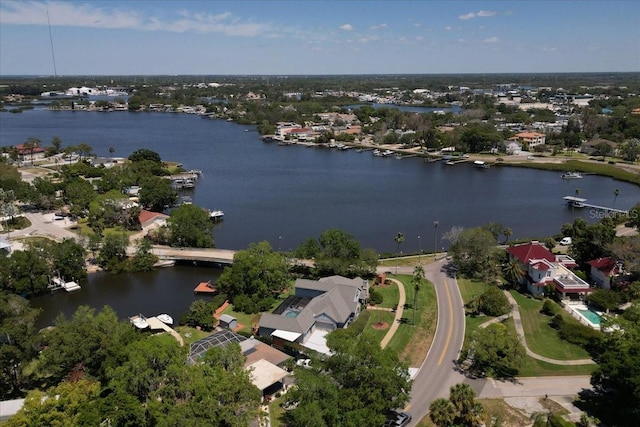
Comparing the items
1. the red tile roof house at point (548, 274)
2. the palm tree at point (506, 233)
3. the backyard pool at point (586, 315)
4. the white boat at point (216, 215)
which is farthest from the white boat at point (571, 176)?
the white boat at point (216, 215)

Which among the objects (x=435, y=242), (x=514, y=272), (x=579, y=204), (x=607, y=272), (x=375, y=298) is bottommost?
(x=435, y=242)

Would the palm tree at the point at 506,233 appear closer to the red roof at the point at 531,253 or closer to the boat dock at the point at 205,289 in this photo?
the red roof at the point at 531,253

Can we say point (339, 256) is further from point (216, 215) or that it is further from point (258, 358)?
point (216, 215)

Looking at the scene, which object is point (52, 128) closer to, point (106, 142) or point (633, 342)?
point (106, 142)

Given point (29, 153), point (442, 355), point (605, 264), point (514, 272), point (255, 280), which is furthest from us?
point (29, 153)

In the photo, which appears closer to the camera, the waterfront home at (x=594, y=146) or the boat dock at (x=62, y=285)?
the boat dock at (x=62, y=285)

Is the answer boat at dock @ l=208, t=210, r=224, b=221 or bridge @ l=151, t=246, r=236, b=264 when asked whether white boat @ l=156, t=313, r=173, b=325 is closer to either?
bridge @ l=151, t=246, r=236, b=264

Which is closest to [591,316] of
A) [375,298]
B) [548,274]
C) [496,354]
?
[548,274]
